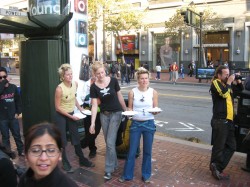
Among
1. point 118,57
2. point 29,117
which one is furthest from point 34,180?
point 118,57

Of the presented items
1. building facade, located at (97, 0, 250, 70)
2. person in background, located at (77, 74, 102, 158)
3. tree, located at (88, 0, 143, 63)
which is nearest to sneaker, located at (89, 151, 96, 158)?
person in background, located at (77, 74, 102, 158)

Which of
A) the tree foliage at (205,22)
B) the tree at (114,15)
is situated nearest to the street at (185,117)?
the tree foliage at (205,22)

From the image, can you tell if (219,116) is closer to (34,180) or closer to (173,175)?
(173,175)

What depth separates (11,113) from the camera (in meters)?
5.84

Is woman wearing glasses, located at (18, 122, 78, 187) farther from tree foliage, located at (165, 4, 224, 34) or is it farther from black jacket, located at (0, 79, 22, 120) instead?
tree foliage, located at (165, 4, 224, 34)

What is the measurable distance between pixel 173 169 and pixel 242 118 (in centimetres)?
145

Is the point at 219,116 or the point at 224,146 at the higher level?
the point at 219,116

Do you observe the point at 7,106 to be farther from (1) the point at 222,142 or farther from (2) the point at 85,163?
(1) the point at 222,142

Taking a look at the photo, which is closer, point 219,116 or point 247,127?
point 219,116

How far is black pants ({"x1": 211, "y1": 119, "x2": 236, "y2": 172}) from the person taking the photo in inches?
191

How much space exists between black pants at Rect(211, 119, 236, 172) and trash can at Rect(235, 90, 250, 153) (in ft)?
1.25

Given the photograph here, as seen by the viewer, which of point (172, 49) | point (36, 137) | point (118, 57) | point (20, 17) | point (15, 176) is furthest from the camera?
point (118, 57)

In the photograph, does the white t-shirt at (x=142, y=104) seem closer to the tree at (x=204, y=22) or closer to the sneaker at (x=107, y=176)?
the sneaker at (x=107, y=176)

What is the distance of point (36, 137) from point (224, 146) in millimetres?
3790
